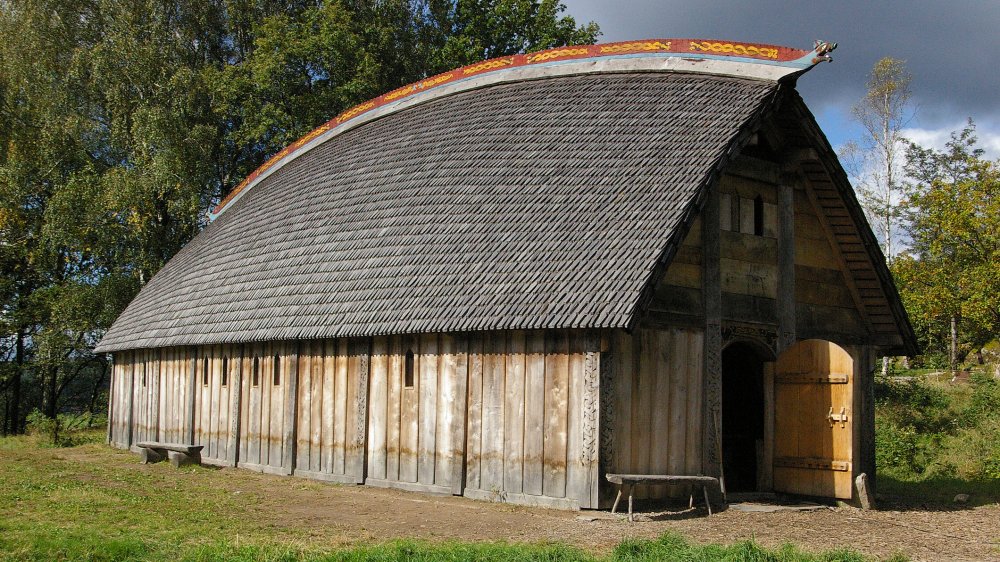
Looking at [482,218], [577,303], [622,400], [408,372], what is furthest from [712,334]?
[408,372]

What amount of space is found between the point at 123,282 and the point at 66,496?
1954 cm

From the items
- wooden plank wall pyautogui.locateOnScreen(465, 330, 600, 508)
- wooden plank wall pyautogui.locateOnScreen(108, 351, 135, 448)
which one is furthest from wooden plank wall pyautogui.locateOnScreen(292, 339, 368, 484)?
wooden plank wall pyautogui.locateOnScreen(108, 351, 135, 448)

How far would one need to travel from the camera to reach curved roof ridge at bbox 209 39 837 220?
1409cm

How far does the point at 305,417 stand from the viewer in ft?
54.7

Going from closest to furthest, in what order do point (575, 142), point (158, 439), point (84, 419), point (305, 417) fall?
point (575, 142)
point (305, 417)
point (158, 439)
point (84, 419)

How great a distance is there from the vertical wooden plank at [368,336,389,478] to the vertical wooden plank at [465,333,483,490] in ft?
6.02

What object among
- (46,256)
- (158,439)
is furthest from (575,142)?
(46,256)

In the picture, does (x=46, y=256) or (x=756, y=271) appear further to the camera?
(x=46, y=256)

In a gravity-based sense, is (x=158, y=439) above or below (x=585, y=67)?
below

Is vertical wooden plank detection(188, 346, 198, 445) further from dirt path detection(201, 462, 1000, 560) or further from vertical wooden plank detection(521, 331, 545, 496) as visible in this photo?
vertical wooden plank detection(521, 331, 545, 496)

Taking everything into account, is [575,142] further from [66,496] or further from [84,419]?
[84,419]

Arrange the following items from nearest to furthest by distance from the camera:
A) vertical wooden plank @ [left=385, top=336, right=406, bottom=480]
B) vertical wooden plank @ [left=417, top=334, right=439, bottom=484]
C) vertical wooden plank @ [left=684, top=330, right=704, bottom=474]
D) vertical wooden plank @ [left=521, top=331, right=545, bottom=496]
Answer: vertical wooden plank @ [left=521, top=331, right=545, bottom=496] < vertical wooden plank @ [left=684, top=330, right=704, bottom=474] < vertical wooden plank @ [left=417, top=334, right=439, bottom=484] < vertical wooden plank @ [left=385, top=336, right=406, bottom=480]

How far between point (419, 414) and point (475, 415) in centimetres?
117

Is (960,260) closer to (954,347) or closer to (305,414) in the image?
(954,347)
